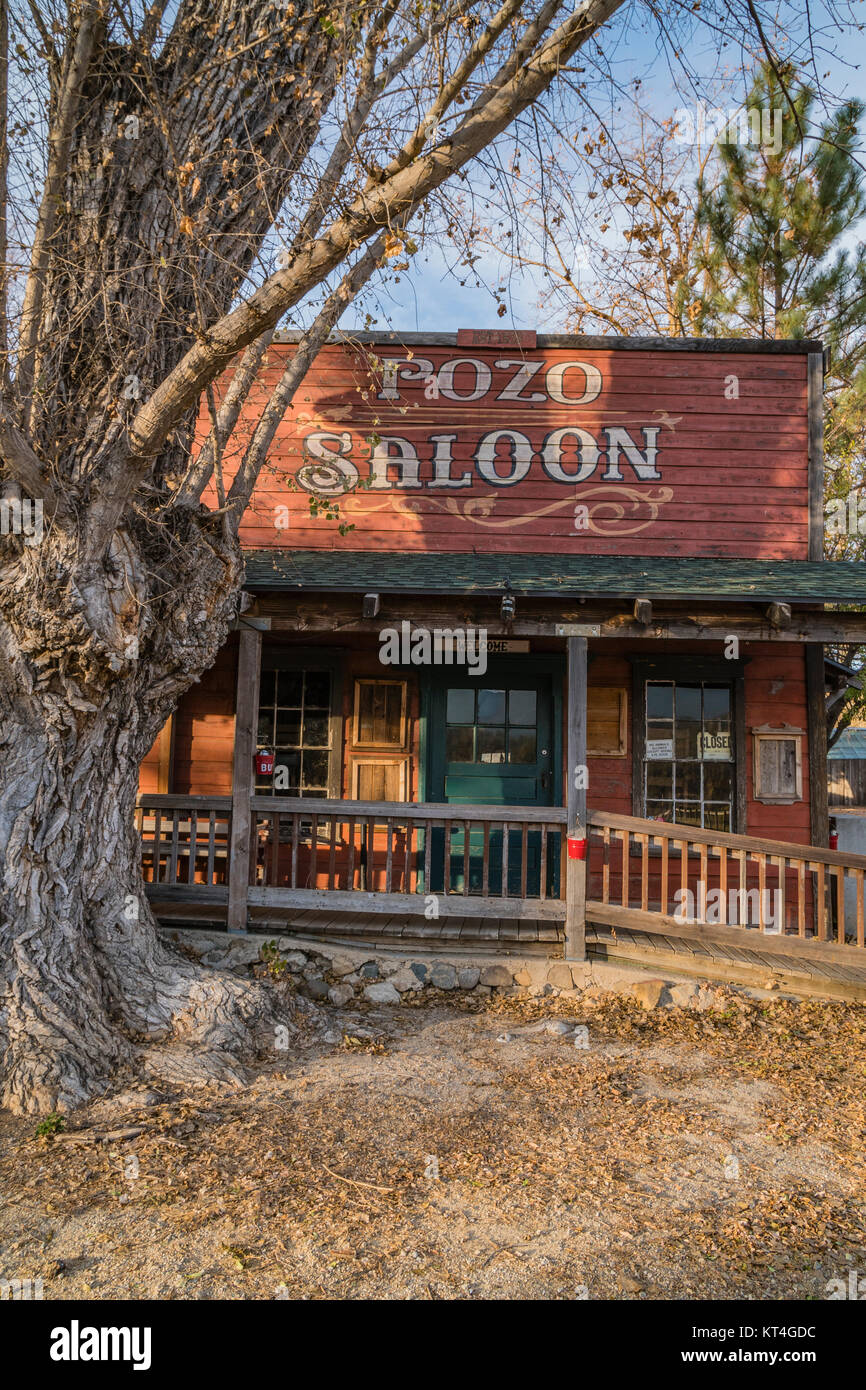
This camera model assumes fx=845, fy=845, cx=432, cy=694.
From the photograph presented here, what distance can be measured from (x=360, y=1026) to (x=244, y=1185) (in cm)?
226

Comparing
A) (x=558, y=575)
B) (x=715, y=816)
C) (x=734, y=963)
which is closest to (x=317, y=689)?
(x=558, y=575)

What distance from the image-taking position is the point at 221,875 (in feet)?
26.7

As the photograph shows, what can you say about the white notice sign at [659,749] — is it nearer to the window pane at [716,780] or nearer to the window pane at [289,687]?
the window pane at [716,780]

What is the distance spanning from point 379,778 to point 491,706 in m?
1.31

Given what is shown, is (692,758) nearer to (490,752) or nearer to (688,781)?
(688,781)

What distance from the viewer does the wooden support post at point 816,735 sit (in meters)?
8.03

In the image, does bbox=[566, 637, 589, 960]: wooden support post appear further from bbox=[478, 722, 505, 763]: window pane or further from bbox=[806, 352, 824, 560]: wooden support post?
bbox=[806, 352, 824, 560]: wooden support post

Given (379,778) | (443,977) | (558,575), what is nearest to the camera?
(443,977)

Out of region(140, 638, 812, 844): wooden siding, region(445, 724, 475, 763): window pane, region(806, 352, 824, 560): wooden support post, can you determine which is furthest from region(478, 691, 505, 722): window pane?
region(806, 352, 824, 560): wooden support post

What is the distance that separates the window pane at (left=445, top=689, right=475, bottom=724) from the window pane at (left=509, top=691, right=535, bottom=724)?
1.26ft

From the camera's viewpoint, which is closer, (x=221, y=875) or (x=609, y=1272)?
(x=609, y=1272)

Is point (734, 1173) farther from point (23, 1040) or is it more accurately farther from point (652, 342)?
point (652, 342)

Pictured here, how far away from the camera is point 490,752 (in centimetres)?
824
